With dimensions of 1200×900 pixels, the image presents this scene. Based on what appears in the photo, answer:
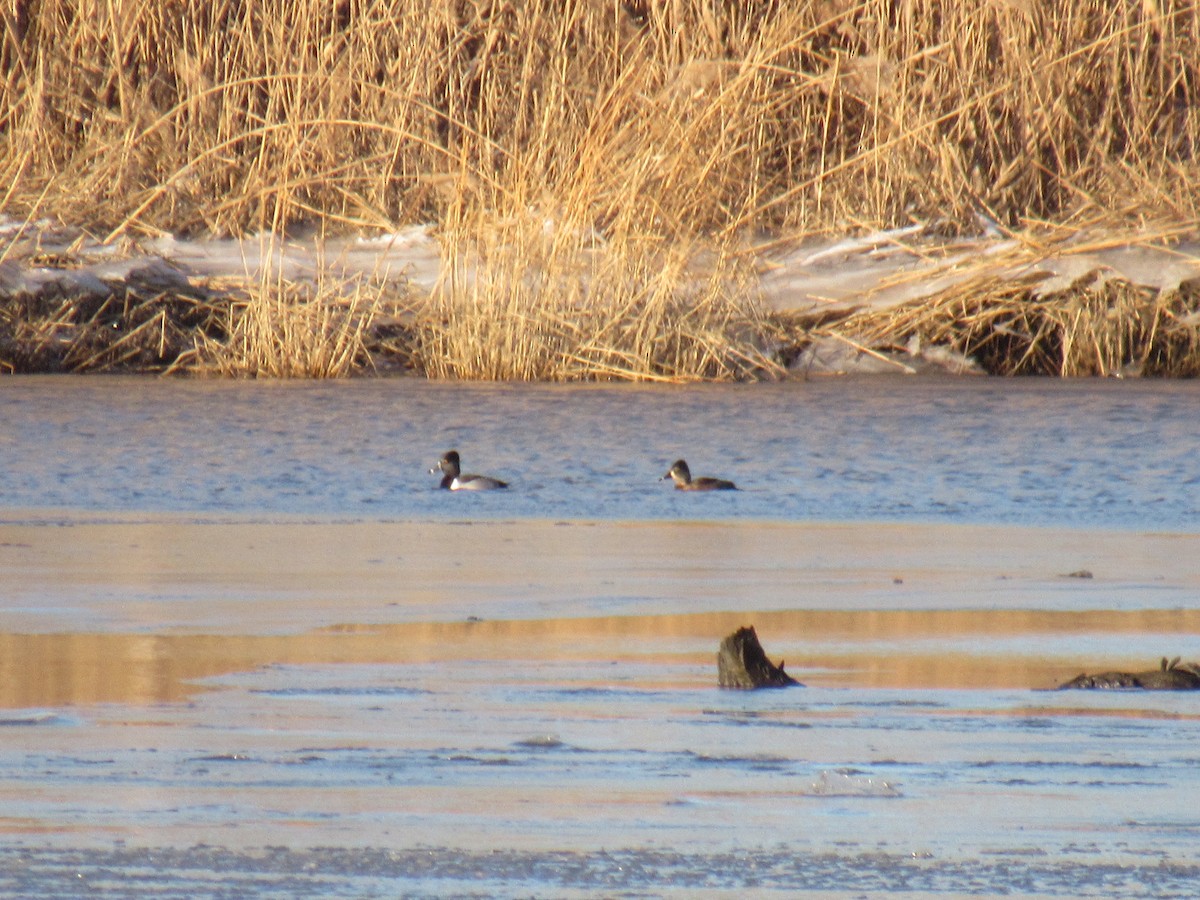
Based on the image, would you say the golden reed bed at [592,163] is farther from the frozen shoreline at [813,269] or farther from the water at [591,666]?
the water at [591,666]

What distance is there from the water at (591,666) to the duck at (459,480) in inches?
5.3

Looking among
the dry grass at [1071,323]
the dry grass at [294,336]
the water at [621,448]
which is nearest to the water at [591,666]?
the water at [621,448]

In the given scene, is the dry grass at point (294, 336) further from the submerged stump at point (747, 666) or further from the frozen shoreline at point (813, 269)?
the submerged stump at point (747, 666)

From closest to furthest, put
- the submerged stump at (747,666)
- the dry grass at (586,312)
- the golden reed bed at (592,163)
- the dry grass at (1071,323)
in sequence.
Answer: the submerged stump at (747,666), the dry grass at (586,312), the golden reed bed at (592,163), the dry grass at (1071,323)

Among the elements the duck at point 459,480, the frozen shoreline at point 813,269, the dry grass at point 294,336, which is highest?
the frozen shoreline at point 813,269

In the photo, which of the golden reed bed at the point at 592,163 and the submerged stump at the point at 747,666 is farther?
the golden reed bed at the point at 592,163

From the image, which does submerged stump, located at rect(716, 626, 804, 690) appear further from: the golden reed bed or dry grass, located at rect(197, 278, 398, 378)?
dry grass, located at rect(197, 278, 398, 378)

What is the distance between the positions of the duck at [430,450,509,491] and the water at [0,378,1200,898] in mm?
136

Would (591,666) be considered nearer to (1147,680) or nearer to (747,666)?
(747,666)

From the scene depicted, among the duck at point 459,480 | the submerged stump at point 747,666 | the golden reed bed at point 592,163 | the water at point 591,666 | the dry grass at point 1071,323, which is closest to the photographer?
the water at point 591,666

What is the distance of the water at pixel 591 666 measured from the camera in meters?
3.59

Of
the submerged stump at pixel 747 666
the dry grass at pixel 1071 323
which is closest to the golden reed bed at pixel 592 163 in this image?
the dry grass at pixel 1071 323

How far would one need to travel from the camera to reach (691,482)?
30.1 feet

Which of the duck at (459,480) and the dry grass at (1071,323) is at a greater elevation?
the dry grass at (1071,323)
